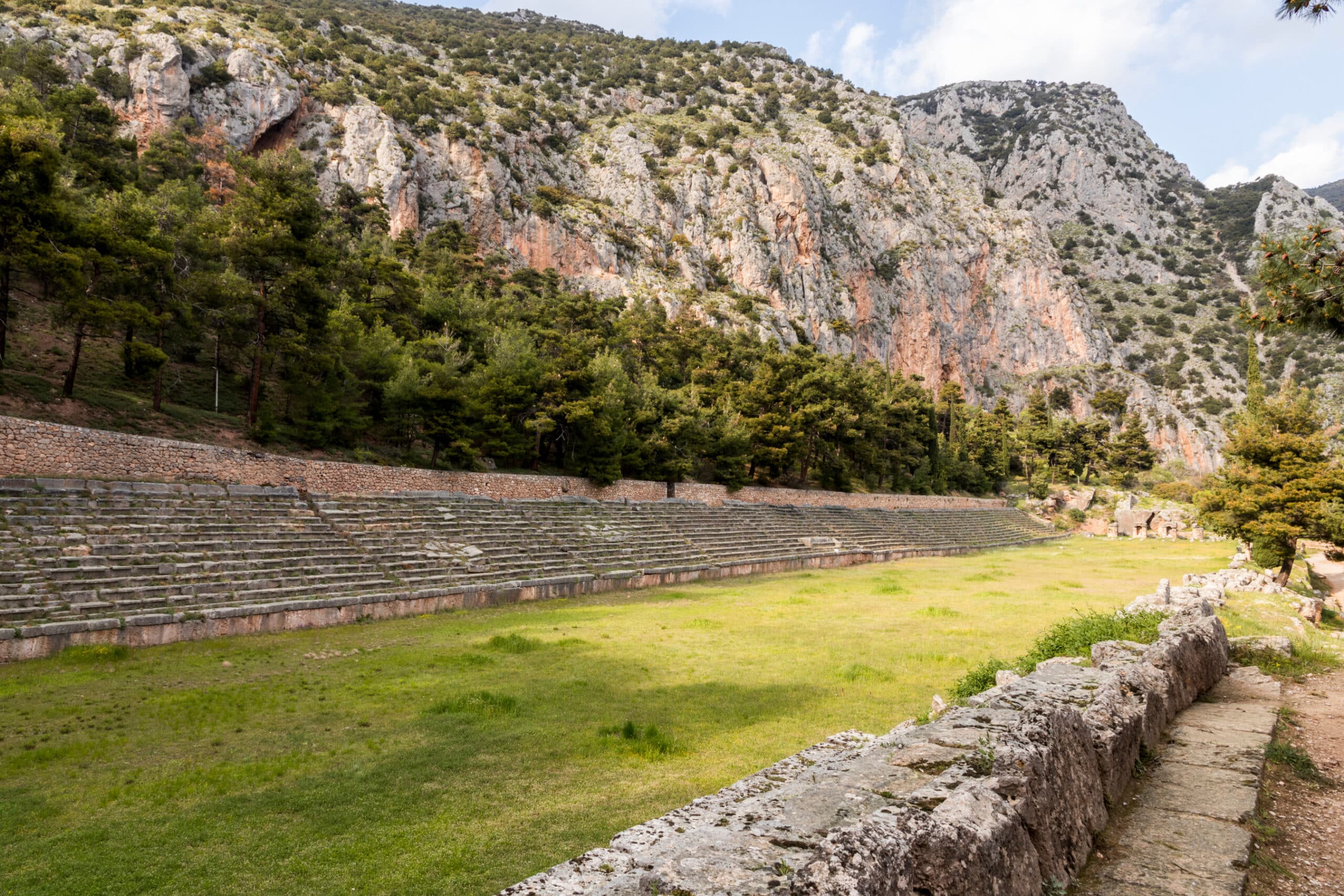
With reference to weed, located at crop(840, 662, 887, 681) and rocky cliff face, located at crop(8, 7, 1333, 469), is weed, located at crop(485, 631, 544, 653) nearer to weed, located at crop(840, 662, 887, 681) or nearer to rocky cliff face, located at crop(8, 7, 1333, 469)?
weed, located at crop(840, 662, 887, 681)

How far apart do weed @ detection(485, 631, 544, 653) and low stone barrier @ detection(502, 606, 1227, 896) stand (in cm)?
707


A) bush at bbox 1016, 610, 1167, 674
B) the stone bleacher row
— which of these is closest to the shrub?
the stone bleacher row

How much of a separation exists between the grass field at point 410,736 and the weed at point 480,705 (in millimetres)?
32

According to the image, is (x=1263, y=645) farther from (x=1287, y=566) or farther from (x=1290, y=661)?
(x=1287, y=566)

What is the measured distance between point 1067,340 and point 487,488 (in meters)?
121

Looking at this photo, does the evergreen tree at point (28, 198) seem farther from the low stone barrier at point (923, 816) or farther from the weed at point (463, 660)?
the low stone barrier at point (923, 816)

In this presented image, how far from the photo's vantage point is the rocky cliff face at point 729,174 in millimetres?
66812

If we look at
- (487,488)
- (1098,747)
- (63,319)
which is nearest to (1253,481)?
(1098,747)

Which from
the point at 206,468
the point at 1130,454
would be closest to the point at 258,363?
the point at 206,468

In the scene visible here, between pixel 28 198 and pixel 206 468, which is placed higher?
pixel 28 198

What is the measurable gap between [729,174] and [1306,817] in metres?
102

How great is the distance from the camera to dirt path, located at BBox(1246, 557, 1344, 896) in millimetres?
3371

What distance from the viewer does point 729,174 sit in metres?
95.4

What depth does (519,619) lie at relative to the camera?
14.4 metres
